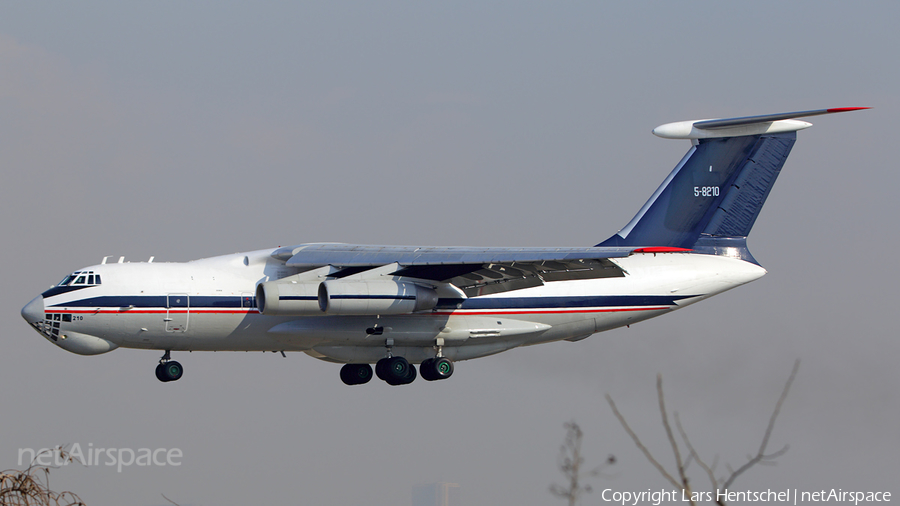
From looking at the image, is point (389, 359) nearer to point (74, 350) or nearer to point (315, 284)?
point (315, 284)

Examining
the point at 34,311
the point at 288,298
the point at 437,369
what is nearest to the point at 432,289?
the point at 437,369

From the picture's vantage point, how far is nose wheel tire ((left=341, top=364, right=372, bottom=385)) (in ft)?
52.5

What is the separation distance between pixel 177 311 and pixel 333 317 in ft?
6.78

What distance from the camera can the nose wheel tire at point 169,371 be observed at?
14.5 m

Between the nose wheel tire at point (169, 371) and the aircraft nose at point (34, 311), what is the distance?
171 centimetres

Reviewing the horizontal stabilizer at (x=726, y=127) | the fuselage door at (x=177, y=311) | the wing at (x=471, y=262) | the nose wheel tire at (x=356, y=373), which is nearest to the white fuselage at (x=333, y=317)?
the fuselage door at (x=177, y=311)

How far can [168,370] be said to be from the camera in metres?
14.5

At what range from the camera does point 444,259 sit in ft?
44.5

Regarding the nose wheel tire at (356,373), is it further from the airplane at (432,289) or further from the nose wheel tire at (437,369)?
the nose wheel tire at (437,369)

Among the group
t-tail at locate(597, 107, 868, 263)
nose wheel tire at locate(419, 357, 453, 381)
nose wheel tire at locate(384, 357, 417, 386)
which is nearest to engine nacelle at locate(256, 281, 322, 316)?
nose wheel tire at locate(384, 357, 417, 386)

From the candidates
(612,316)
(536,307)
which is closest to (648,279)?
(612,316)

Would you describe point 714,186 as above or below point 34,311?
above

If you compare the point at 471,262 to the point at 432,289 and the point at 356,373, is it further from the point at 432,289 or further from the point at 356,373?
the point at 356,373

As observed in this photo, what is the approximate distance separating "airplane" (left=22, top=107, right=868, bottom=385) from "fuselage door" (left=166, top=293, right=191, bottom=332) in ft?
0.06
